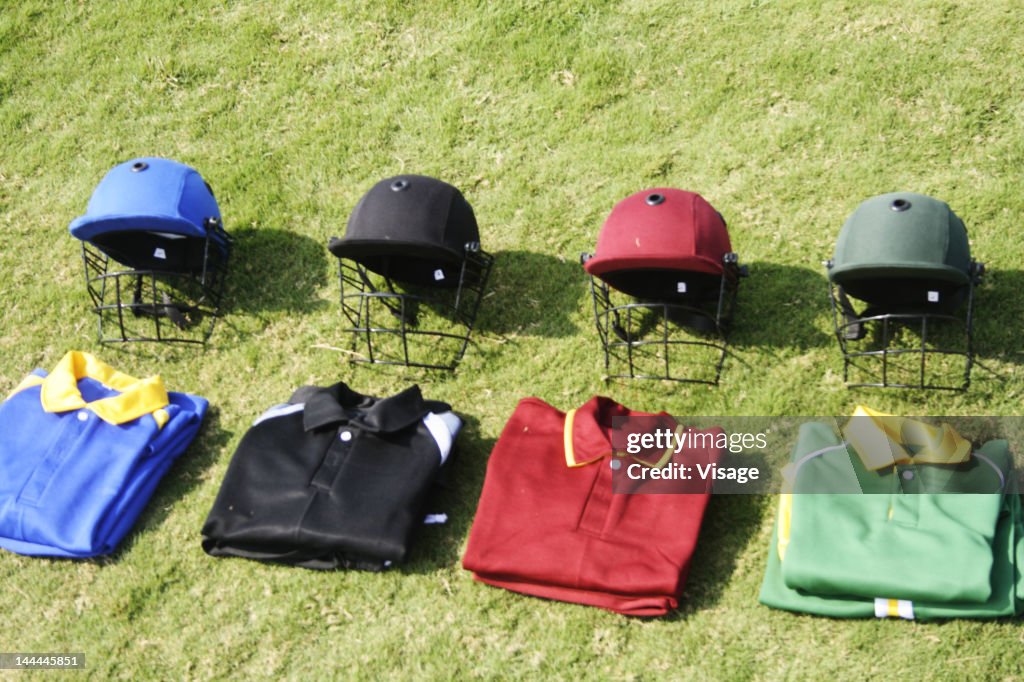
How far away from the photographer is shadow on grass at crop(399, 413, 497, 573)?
619 cm

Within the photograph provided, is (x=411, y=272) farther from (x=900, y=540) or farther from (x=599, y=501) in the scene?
(x=900, y=540)

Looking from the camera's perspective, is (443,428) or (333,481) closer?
(333,481)

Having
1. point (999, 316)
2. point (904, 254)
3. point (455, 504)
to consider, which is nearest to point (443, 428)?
point (455, 504)

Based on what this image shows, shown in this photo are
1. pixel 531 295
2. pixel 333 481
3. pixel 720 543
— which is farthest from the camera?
pixel 531 295

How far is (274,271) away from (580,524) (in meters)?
3.01

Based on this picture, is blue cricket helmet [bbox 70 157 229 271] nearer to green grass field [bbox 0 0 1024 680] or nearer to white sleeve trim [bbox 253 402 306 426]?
green grass field [bbox 0 0 1024 680]

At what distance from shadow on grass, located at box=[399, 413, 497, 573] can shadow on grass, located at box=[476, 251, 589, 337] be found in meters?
0.76

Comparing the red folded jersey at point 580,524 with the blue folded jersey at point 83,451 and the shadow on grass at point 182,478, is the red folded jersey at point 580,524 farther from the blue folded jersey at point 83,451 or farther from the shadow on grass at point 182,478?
the blue folded jersey at point 83,451

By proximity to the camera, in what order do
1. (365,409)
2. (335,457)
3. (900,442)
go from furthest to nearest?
1. (365,409)
2. (335,457)
3. (900,442)

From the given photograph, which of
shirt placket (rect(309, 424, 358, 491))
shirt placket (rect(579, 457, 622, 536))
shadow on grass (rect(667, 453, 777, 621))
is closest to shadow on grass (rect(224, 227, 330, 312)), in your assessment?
shirt placket (rect(309, 424, 358, 491))

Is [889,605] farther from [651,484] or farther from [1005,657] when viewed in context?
[651,484]

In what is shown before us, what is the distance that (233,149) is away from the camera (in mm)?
8391

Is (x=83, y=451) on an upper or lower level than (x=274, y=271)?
lower

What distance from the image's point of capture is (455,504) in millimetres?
6398
